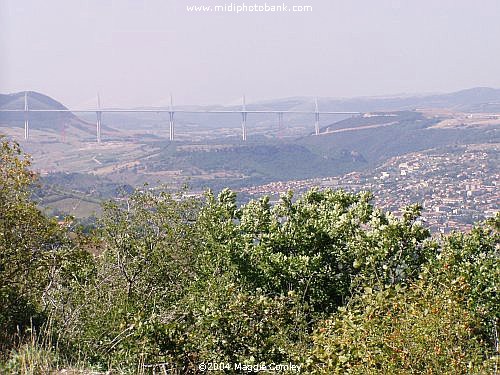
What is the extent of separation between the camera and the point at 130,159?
13062 centimetres

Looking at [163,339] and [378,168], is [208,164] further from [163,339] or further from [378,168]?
[163,339]

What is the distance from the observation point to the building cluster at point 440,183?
49.9 metres

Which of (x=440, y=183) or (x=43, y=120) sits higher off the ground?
(x=43, y=120)

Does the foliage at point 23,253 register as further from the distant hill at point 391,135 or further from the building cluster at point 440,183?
the distant hill at point 391,135

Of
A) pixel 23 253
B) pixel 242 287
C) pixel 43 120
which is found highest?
pixel 43 120

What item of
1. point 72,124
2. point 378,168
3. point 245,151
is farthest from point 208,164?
point 72,124

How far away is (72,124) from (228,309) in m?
192

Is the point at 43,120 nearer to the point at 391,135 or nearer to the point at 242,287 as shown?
the point at 391,135

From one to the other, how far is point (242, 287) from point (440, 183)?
60918mm

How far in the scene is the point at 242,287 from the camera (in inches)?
453

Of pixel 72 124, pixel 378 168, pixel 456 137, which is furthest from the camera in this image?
pixel 72 124

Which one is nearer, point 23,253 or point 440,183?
point 23,253

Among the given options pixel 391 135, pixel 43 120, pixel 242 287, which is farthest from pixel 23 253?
pixel 43 120

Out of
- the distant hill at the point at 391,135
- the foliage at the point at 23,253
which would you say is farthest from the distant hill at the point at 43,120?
the foliage at the point at 23,253
